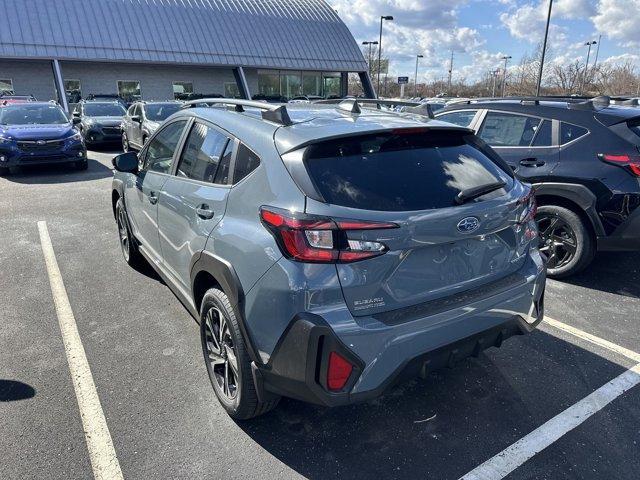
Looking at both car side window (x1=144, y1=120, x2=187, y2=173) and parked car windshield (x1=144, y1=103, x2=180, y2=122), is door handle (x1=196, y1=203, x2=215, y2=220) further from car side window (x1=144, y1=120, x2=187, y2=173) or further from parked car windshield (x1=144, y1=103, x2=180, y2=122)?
parked car windshield (x1=144, y1=103, x2=180, y2=122)

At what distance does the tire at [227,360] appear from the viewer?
2418 mm

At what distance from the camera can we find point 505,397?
2.89 meters

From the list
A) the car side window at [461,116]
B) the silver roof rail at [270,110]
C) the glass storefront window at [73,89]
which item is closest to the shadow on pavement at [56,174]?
the car side window at [461,116]

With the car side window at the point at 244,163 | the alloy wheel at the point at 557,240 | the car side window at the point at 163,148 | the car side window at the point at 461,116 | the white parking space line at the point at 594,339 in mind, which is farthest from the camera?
the car side window at the point at 461,116

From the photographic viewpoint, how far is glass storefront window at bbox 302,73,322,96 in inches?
1364

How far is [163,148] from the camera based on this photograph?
3.79 m

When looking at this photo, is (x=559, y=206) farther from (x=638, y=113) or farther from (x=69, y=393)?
(x=69, y=393)

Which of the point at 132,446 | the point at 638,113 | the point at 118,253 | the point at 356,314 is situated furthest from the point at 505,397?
the point at 118,253

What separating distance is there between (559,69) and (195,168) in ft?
154

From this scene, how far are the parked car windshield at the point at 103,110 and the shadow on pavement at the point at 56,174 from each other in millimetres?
4369

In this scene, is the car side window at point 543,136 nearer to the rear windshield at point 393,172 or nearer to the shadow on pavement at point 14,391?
the rear windshield at point 393,172

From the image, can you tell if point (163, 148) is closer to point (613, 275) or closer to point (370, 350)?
point (370, 350)

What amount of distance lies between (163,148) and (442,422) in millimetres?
2906

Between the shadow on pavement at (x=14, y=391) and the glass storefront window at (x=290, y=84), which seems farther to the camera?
the glass storefront window at (x=290, y=84)
